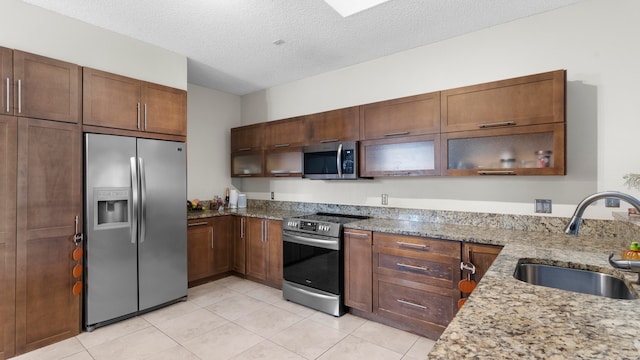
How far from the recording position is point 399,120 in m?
2.91

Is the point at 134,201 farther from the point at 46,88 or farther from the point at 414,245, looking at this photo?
the point at 414,245

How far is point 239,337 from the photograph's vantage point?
2559 mm

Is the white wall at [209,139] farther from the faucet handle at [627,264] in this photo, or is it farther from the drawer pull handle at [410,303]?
the faucet handle at [627,264]

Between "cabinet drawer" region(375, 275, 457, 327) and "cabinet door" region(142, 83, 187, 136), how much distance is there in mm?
2538

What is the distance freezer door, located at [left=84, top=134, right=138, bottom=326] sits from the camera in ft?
8.45

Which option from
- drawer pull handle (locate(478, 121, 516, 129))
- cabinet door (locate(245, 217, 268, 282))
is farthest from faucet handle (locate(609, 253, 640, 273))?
cabinet door (locate(245, 217, 268, 282))

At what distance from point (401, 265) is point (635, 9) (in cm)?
259

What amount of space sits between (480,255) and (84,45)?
3.73 meters

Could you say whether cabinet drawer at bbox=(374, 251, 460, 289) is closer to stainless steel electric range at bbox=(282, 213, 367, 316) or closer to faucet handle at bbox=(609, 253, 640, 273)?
stainless steel electric range at bbox=(282, 213, 367, 316)

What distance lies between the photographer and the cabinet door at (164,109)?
2961mm

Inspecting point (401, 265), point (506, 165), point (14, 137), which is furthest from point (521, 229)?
point (14, 137)

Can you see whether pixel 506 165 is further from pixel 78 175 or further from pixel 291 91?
pixel 78 175

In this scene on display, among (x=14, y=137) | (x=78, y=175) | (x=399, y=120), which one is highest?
(x=399, y=120)

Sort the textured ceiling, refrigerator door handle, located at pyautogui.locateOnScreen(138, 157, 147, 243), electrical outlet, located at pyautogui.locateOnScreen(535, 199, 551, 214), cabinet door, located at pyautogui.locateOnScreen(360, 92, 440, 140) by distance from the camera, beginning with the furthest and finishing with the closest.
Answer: refrigerator door handle, located at pyautogui.locateOnScreen(138, 157, 147, 243) → cabinet door, located at pyautogui.locateOnScreen(360, 92, 440, 140) → electrical outlet, located at pyautogui.locateOnScreen(535, 199, 551, 214) → the textured ceiling
